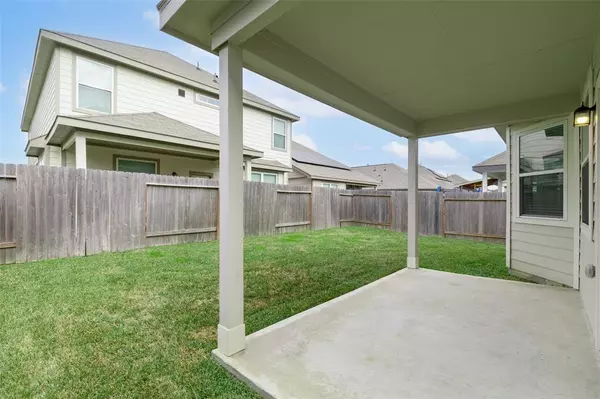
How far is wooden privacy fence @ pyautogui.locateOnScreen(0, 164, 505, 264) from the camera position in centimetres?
527

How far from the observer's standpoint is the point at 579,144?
3.93 metres

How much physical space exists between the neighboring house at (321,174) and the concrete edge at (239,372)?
12.6m

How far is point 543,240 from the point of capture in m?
4.55

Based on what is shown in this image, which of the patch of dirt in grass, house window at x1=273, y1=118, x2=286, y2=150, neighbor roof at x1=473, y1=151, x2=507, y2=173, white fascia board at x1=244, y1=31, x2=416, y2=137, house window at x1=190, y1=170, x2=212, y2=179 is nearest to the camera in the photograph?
white fascia board at x1=244, y1=31, x2=416, y2=137

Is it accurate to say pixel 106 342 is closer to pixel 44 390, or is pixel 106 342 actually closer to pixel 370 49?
pixel 44 390

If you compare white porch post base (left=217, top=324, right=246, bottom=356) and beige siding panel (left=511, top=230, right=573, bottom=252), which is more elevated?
beige siding panel (left=511, top=230, right=573, bottom=252)

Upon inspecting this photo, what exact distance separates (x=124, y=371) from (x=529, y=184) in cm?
598

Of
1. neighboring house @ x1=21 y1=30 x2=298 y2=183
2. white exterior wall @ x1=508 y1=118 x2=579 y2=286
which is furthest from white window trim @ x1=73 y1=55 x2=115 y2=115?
white exterior wall @ x1=508 y1=118 x2=579 y2=286

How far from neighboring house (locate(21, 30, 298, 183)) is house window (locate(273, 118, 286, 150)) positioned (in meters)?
1.88

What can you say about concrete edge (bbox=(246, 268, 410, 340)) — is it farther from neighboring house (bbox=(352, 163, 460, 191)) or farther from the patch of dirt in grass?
A: neighboring house (bbox=(352, 163, 460, 191))

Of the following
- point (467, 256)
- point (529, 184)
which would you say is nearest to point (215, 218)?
point (467, 256)

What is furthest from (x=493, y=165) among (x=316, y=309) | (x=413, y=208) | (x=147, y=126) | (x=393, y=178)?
(x=393, y=178)

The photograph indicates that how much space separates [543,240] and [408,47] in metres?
3.87

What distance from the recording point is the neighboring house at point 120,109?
7188 mm
